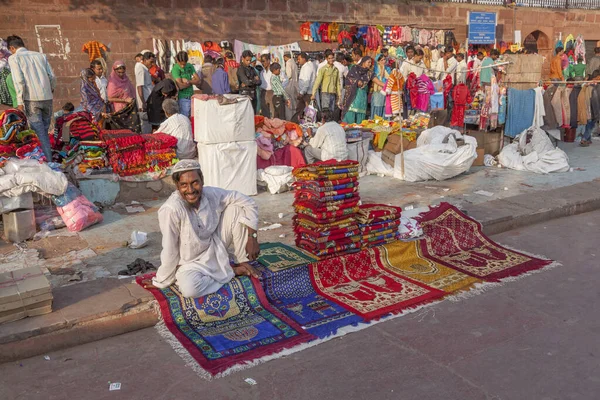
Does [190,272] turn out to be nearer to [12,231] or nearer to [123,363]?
[123,363]

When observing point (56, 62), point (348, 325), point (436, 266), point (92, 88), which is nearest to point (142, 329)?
point (348, 325)

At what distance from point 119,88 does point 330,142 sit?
3.79 metres

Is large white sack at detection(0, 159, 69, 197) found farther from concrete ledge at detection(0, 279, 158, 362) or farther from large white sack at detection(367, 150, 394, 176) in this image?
large white sack at detection(367, 150, 394, 176)

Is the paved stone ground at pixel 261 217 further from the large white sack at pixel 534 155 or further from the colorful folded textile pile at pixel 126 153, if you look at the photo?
the colorful folded textile pile at pixel 126 153

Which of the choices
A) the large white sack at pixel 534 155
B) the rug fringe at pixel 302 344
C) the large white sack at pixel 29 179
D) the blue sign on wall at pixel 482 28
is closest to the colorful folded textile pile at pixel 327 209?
the rug fringe at pixel 302 344

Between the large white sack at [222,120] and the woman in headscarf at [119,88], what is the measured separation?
8.27ft

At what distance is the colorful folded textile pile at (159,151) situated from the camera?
7965mm

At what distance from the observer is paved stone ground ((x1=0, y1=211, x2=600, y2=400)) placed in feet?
11.5

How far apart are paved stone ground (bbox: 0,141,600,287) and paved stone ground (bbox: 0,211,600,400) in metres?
1.28

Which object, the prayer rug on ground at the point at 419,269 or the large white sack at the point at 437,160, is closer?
the prayer rug on ground at the point at 419,269

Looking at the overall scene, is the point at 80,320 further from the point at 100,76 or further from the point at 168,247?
the point at 100,76

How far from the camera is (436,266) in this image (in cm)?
554

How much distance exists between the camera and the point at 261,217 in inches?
277

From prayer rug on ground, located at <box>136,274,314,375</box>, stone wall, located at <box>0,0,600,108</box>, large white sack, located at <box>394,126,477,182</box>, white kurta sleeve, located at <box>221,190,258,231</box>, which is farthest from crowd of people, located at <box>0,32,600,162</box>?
prayer rug on ground, located at <box>136,274,314,375</box>
